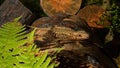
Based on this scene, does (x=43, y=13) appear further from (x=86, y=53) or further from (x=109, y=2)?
(x=86, y=53)

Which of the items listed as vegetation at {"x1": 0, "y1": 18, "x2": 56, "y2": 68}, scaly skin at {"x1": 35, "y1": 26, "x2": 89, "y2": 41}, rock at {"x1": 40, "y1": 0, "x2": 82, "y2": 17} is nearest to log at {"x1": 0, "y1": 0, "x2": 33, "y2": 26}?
rock at {"x1": 40, "y1": 0, "x2": 82, "y2": 17}

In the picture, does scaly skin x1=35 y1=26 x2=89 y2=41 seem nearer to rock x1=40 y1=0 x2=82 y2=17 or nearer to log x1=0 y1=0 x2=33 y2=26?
log x1=0 y1=0 x2=33 y2=26

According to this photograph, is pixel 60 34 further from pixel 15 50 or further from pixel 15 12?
pixel 15 50

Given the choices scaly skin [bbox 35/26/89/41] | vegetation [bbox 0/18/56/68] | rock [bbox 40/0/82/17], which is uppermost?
vegetation [bbox 0/18/56/68]

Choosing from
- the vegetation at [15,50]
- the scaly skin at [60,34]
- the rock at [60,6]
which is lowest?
the rock at [60,6]

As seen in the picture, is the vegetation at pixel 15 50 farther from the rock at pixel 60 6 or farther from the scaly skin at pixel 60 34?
the rock at pixel 60 6

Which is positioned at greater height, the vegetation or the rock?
the vegetation

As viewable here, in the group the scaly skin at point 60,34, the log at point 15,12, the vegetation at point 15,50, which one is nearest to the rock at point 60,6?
the log at point 15,12

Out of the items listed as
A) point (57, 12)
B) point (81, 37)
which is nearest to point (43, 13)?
point (57, 12)

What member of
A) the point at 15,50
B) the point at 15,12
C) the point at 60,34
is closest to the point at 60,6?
the point at 15,12
